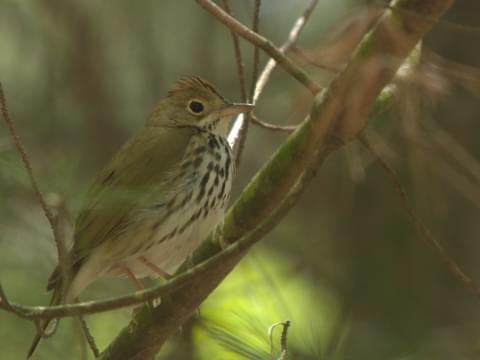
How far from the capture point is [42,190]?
Answer: 2998 mm

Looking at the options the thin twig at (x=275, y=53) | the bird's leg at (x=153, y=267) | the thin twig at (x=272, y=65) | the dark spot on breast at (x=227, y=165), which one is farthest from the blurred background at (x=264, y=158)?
the thin twig at (x=275, y=53)

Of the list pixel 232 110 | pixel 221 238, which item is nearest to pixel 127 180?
pixel 232 110

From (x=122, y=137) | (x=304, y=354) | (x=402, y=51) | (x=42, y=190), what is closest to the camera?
(x=402, y=51)

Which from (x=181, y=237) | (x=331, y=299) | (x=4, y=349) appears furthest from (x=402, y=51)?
(x=331, y=299)

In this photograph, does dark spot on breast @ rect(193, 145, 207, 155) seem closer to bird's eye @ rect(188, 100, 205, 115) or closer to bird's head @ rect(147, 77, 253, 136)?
bird's head @ rect(147, 77, 253, 136)

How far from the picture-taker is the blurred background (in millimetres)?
3871

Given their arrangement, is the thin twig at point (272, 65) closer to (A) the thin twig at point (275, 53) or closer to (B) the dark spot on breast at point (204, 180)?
(B) the dark spot on breast at point (204, 180)

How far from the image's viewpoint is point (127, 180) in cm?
421

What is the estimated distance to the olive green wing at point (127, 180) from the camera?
3.98 metres

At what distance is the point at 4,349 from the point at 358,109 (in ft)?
7.26

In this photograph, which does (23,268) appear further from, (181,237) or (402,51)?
(402,51)

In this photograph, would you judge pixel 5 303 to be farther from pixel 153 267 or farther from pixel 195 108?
pixel 195 108

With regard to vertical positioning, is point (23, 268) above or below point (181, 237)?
below

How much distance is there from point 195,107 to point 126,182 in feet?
2.24
